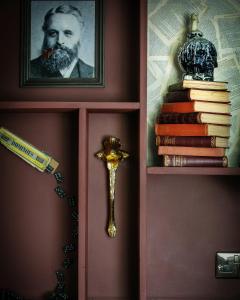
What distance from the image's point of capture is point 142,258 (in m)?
2.06

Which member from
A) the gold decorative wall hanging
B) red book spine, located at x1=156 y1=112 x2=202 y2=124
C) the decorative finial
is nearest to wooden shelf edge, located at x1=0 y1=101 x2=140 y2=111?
red book spine, located at x1=156 y1=112 x2=202 y2=124

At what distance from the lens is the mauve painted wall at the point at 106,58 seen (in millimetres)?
2322

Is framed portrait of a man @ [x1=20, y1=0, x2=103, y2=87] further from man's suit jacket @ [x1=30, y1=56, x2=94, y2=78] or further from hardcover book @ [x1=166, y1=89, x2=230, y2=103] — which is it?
hardcover book @ [x1=166, y1=89, x2=230, y2=103]

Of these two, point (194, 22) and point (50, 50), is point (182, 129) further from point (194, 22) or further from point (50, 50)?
point (50, 50)

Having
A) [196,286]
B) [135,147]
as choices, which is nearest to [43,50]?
[135,147]

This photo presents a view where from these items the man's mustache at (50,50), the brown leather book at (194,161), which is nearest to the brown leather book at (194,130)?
the brown leather book at (194,161)

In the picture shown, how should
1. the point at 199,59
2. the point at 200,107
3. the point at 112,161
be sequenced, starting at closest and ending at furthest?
1. the point at 200,107
2. the point at 199,59
3. the point at 112,161

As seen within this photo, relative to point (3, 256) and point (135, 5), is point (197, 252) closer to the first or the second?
point (3, 256)

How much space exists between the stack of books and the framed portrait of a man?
47 cm

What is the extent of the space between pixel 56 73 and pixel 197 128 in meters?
0.78

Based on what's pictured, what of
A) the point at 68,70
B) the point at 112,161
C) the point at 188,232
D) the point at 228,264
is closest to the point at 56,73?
the point at 68,70

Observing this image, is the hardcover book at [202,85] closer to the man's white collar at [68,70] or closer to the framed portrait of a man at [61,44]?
the framed portrait of a man at [61,44]

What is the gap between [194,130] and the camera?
6.71 ft

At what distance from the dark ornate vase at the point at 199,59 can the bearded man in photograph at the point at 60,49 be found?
523 mm
